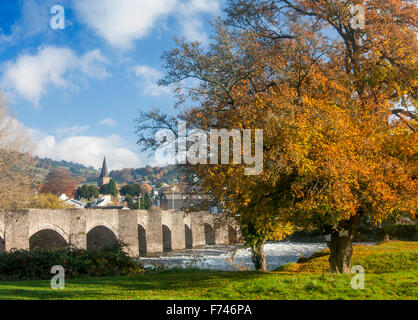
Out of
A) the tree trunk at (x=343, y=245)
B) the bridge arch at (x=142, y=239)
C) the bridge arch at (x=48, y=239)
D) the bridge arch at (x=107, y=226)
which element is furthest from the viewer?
the bridge arch at (x=142, y=239)

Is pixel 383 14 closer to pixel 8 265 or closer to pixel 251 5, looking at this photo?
pixel 251 5

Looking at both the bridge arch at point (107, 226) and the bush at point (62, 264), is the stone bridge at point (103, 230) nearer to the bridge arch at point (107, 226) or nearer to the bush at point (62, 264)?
the bridge arch at point (107, 226)

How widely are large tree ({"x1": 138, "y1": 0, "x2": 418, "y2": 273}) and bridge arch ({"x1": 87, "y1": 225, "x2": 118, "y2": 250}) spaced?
23094 millimetres

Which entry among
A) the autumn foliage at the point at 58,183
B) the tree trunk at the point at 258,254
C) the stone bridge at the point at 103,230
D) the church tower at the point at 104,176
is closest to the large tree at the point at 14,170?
the stone bridge at the point at 103,230

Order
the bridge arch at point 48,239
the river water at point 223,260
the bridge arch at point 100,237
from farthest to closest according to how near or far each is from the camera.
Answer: the bridge arch at point 100,237 < the bridge arch at point 48,239 < the river water at point 223,260

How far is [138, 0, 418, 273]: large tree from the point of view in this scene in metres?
9.79

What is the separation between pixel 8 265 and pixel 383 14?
16.7 metres

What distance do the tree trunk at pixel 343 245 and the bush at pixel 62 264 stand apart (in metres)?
8.28

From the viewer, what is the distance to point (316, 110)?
397 inches

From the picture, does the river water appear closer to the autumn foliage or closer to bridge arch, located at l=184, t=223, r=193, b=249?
bridge arch, located at l=184, t=223, r=193, b=249

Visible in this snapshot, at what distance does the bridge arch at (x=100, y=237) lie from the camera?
35594mm

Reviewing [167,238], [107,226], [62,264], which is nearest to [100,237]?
[107,226]
